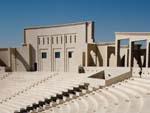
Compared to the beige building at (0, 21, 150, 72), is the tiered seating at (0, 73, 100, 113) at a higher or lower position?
lower

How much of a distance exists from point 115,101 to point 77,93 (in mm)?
5319

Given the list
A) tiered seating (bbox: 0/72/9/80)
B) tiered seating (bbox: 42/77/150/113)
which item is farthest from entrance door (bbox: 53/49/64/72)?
tiered seating (bbox: 42/77/150/113)

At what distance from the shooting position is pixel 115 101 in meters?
11.4

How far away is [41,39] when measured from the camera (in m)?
33.2

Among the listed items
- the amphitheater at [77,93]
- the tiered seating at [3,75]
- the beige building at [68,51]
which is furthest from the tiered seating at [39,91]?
the beige building at [68,51]

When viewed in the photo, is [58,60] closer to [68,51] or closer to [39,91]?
[68,51]

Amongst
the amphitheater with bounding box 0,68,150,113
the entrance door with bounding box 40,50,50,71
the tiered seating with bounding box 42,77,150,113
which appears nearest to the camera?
the tiered seating with bounding box 42,77,150,113

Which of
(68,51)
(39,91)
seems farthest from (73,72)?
(39,91)

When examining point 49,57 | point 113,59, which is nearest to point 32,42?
point 49,57

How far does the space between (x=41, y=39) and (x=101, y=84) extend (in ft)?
58.2

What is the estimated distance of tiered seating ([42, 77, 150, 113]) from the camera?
9.18 m

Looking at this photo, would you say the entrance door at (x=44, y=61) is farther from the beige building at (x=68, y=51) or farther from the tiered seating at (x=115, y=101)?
the tiered seating at (x=115, y=101)

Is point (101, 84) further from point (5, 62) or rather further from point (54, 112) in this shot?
point (5, 62)

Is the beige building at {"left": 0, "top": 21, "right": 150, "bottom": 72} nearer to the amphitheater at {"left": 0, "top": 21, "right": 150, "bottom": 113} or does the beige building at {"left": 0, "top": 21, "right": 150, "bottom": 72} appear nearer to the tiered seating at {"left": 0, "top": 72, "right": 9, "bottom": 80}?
the amphitheater at {"left": 0, "top": 21, "right": 150, "bottom": 113}
